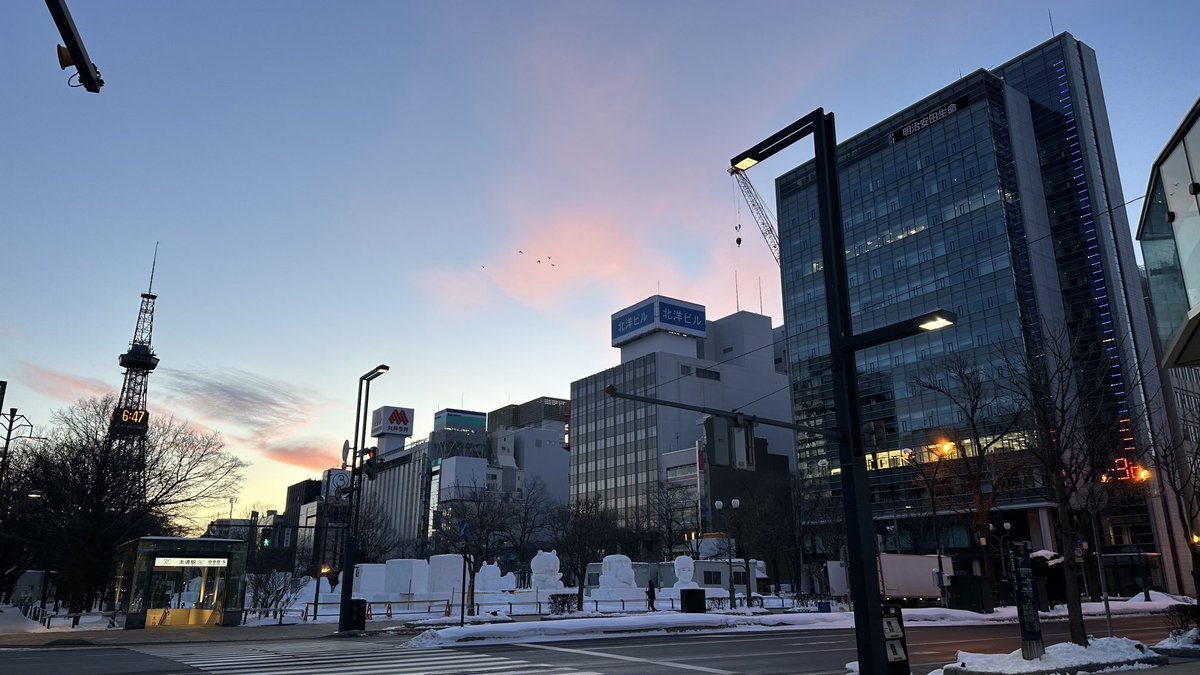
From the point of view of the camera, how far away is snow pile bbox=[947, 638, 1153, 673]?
15039 mm

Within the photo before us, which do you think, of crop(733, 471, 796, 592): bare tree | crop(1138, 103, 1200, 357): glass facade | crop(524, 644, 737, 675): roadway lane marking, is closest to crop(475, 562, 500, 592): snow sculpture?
crop(733, 471, 796, 592): bare tree

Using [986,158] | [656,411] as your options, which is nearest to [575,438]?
[656,411]

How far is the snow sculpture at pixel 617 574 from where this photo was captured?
57625 mm

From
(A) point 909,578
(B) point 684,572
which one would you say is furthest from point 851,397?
(B) point 684,572

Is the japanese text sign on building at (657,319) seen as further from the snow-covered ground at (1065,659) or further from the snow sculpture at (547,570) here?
the snow-covered ground at (1065,659)

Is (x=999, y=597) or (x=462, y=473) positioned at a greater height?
(x=462, y=473)

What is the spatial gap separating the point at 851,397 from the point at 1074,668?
850 cm

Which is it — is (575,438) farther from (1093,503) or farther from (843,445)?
(843,445)

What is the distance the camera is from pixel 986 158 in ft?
312

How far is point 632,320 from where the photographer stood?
550 feet

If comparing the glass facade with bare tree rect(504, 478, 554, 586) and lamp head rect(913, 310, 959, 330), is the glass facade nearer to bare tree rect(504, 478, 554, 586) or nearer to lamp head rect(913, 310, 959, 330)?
lamp head rect(913, 310, 959, 330)

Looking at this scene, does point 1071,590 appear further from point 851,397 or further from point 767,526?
point 767,526

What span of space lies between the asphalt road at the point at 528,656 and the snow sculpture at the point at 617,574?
29622 millimetres

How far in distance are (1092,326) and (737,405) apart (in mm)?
80044
